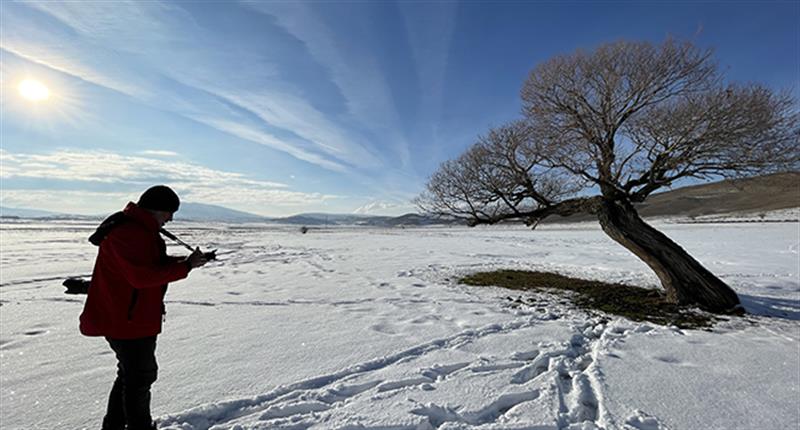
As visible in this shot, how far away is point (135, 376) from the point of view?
286 cm

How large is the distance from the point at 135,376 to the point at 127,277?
907 millimetres

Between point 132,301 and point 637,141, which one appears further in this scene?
point 637,141

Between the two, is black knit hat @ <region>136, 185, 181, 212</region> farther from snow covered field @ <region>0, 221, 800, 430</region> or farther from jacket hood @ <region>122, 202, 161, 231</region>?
snow covered field @ <region>0, 221, 800, 430</region>

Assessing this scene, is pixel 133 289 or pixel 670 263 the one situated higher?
pixel 133 289

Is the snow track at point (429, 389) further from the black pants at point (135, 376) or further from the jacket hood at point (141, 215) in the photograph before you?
the jacket hood at point (141, 215)

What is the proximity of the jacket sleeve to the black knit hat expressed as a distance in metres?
0.29

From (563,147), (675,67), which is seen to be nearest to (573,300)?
(563,147)

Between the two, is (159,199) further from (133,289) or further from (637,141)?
(637,141)

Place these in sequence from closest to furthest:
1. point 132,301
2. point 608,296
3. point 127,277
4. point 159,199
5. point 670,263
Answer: point 127,277 → point 132,301 → point 159,199 → point 670,263 → point 608,296

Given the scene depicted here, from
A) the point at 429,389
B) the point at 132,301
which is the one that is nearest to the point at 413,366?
the point at 429,389

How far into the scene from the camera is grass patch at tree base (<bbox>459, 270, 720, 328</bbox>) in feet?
22.4

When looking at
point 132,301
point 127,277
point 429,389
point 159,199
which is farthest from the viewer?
point 429,389

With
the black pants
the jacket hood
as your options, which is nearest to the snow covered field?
the black pants

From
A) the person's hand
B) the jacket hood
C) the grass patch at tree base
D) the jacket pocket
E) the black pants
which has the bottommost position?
the grass patch at tree base
